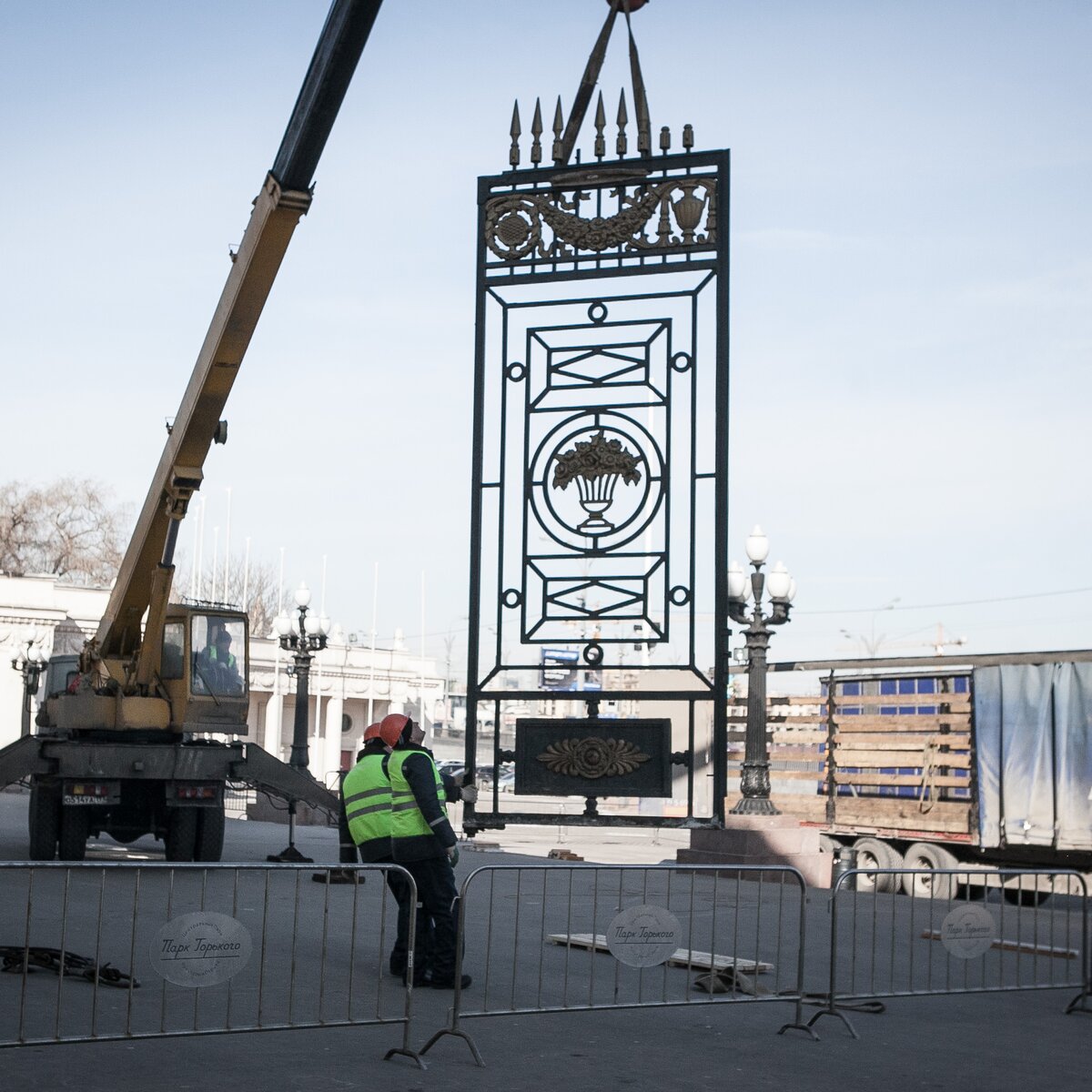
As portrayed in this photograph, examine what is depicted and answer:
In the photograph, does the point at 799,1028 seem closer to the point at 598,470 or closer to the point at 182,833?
the point at 598,470

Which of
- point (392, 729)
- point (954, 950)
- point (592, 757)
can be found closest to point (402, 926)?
point (392, 729)

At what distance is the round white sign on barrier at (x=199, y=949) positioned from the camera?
22.4 ft

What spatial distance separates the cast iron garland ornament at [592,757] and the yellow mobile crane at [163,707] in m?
7.10

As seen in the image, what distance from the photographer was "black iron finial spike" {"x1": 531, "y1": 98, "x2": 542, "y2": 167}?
31.8 feet

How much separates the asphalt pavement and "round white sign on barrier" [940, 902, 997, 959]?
0.40 m

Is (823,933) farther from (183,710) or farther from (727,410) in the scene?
(183,710)

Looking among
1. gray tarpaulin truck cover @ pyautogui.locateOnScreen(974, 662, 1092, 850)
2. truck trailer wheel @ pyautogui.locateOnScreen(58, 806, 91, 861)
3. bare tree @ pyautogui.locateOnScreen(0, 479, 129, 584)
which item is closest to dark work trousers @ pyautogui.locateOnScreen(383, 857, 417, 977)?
truck trailer wheel @ pyautogui.locateOnScreen(58, 806, 91, 861)

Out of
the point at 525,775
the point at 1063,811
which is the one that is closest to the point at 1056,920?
the point at 1063,811

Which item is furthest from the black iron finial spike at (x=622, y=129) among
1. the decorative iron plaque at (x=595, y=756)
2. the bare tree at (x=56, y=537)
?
the bare tree at (x=56, y=537)

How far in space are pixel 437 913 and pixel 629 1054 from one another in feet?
6.74

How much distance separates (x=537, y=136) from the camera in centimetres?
973

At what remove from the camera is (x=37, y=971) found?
9180 millimetres

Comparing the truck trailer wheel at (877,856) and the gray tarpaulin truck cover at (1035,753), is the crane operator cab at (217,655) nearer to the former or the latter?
the truck trailer wheel at (877,856)

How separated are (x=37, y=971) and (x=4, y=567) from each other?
6054cm
